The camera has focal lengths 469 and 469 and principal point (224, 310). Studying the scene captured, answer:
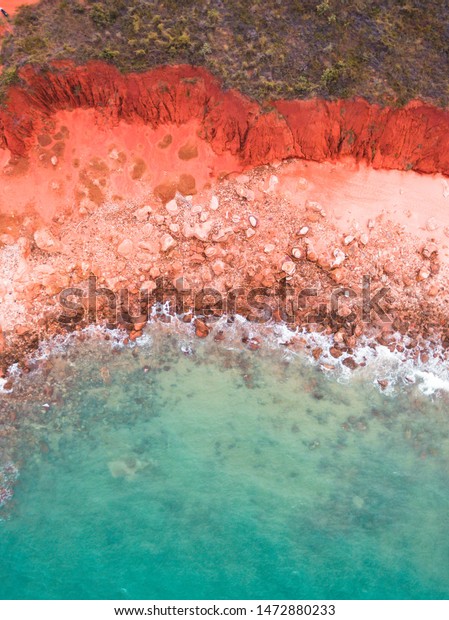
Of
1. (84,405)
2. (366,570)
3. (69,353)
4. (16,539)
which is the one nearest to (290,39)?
(69,353)

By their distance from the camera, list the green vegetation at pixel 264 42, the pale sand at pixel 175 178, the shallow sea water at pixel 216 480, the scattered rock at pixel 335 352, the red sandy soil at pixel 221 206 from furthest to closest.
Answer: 1. the scattered rock at pixel 335 352
2. the pale sand at pixel 175 178
3. the red sandy soil at pixel 221 206
4. the shallow sea water at pixel 216 480
5. the green vegetation at pixel 264 42

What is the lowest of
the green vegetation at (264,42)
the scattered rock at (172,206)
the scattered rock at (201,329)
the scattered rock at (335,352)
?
the scattered rock at (335,352)

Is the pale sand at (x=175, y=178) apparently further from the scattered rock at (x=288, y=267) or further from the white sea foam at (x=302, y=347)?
the white sea foam at (x=302, y=347)

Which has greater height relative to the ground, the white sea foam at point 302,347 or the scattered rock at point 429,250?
the scattered rock at point 429,250

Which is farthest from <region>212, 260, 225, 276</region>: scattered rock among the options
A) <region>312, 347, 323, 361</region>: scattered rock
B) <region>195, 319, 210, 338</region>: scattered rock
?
<region>312, 347, 323, 361</region>: scattered rock

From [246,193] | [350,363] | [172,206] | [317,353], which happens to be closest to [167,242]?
[172,206]

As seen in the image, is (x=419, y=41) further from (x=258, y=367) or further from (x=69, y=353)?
(x=69, y=353)

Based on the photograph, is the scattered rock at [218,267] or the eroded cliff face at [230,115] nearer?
the eroded cliff face at [230,115]

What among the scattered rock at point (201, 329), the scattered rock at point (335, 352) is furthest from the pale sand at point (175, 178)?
the scattered rock at point (201, 329)
